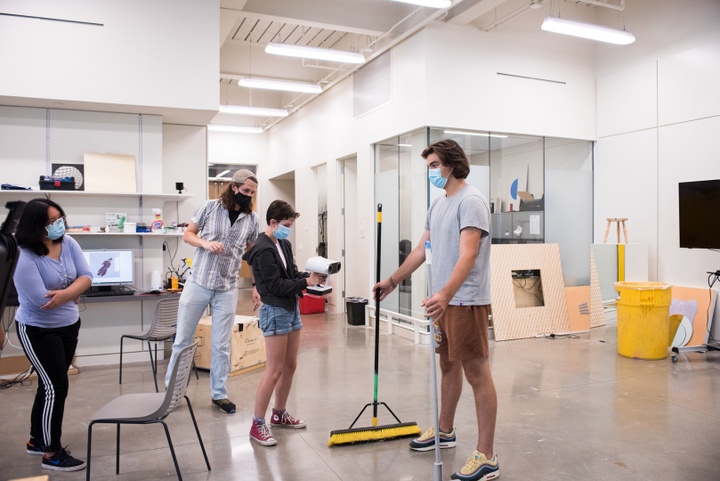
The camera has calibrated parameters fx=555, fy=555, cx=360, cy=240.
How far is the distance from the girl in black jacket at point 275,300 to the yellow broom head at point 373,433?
1.27 ft

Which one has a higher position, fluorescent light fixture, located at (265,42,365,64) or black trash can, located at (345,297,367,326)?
fluorescent light fixture, located at (265,42,365,64)

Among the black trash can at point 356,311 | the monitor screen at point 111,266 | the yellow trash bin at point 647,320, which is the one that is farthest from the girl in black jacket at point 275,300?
the black trash can at point 356,311

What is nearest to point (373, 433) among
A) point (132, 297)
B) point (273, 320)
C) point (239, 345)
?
point (273, 320)

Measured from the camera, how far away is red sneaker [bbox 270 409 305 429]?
367 centimetres

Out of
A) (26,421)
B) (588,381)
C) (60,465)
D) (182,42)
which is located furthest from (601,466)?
(182,42)

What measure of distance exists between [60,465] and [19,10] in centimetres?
414

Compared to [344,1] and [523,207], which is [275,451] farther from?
[344,1]

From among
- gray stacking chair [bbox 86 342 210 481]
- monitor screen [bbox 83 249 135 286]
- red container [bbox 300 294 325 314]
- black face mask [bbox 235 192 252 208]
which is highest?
black face mask [bbox 235 192 252 208]

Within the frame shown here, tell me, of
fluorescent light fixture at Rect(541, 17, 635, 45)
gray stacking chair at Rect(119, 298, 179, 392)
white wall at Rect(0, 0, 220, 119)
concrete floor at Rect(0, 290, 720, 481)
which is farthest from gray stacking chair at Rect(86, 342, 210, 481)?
fluorescent light fixture at Rect(541, 17, 635, 45)

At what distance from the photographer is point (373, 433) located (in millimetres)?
3422

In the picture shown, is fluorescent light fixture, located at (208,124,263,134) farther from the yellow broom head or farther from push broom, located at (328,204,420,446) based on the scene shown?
the yellow broom head

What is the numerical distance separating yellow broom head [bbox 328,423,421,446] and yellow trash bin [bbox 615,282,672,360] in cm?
323

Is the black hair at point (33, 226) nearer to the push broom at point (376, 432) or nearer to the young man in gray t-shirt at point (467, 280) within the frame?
the push broom at point (376, 432)

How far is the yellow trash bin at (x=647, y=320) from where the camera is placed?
5.57 metres
